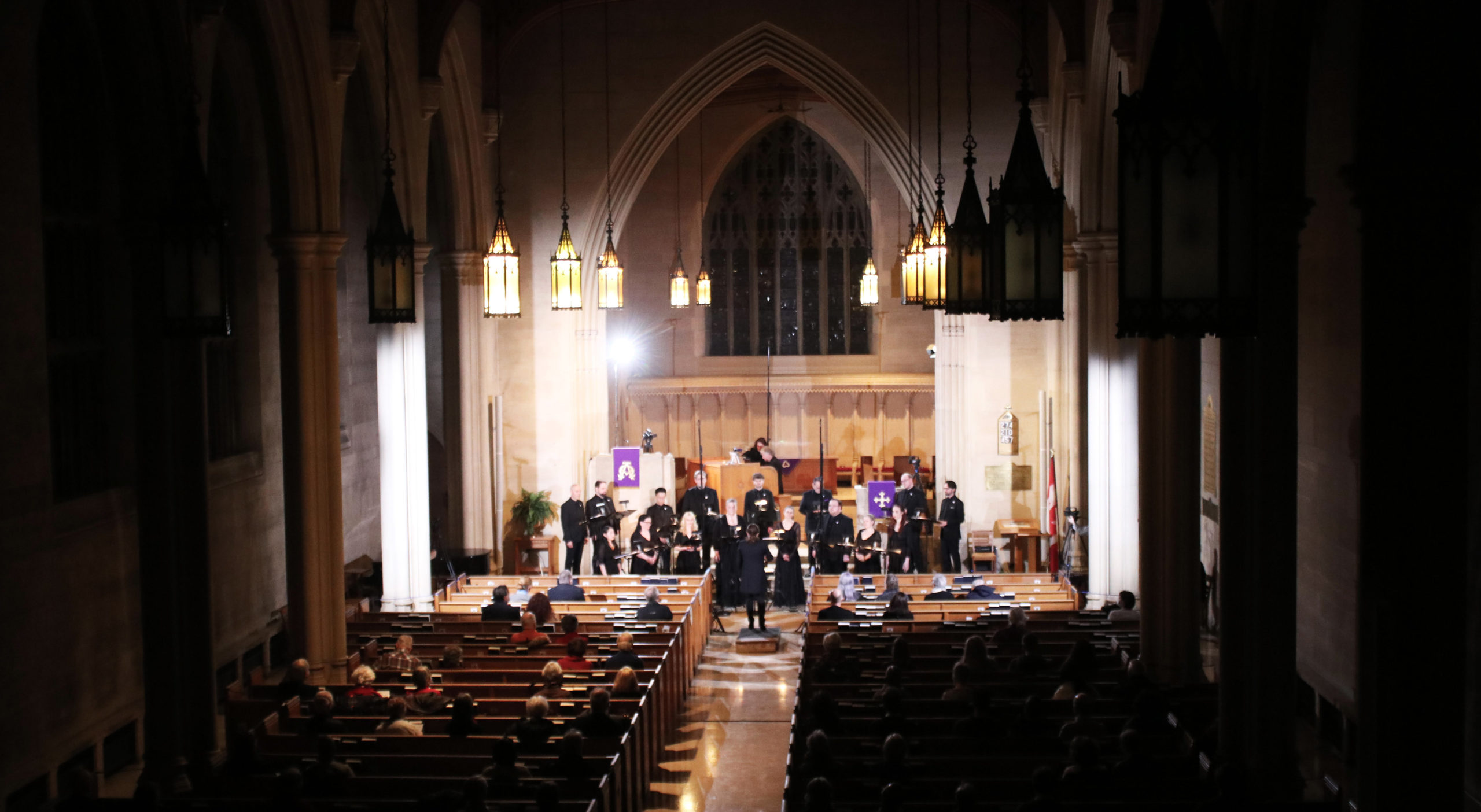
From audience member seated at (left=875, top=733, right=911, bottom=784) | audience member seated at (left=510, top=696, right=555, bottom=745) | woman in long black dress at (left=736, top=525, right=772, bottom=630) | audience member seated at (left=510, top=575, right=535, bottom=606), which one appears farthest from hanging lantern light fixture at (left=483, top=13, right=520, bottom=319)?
audience member seated at (left=875, top=733, right=911, bottom=784)

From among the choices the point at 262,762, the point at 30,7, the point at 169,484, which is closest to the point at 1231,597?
the point at 262,762

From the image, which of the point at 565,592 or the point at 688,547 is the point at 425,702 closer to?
the point at 565,592

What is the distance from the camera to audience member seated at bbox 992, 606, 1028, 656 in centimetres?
1133

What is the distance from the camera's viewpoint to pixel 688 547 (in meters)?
17.0

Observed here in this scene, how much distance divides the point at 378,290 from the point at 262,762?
4738mm

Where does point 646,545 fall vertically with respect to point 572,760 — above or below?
above

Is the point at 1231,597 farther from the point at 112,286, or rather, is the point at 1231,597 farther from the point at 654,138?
the point at 654,138

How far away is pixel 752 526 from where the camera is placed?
15625mm

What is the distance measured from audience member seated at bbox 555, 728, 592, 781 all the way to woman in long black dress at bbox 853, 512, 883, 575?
351 inches

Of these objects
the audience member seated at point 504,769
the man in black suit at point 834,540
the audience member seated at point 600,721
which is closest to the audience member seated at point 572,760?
the audience member seated at point 504,769

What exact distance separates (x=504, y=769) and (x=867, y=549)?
9.51 meters

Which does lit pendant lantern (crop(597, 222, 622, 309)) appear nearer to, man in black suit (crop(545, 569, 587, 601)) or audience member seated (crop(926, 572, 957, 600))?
man in black suit (crop(545, 569, 587, 601))

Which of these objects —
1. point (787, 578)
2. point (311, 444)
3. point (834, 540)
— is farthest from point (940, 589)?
point (311, 444)

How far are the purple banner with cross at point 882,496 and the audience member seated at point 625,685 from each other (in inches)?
341
